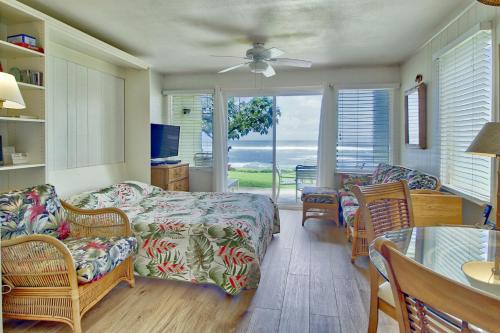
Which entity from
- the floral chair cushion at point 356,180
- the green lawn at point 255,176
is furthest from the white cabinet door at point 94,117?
the floral chair cushion at point 356,180

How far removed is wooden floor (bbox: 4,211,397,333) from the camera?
84.2 inches

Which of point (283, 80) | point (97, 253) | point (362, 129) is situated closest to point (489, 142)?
point (97, 253)

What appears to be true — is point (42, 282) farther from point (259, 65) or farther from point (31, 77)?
point (259, 65)

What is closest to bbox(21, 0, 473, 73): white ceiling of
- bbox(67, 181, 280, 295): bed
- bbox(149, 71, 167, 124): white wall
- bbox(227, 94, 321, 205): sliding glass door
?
bbox(149, 71, 167, 124): white wall

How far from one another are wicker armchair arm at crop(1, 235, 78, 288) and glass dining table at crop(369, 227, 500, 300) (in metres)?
1.83

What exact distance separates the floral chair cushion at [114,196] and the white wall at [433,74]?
352cm

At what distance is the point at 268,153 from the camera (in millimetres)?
6016

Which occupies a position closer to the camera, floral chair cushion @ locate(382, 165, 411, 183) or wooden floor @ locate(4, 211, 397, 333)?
wooden floor @ locate(4, 211, 397, 333)

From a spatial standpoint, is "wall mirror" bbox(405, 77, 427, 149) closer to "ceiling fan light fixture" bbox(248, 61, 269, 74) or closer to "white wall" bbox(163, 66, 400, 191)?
"white wall" bbox(163, 66, 400, 191)

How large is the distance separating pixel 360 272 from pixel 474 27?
237cm

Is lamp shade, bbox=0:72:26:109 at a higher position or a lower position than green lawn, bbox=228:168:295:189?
higher

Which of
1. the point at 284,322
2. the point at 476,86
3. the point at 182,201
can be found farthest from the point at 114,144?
the point at 476,86

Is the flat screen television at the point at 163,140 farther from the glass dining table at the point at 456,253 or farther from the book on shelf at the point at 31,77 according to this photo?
the glass dining table at the point at 456,253

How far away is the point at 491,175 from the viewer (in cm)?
256
